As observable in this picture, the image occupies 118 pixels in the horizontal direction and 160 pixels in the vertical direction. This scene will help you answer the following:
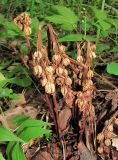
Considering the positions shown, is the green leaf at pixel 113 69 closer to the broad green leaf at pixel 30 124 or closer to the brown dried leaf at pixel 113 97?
the brown dried leaf at pixel 113 97

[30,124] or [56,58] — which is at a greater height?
[56,58]

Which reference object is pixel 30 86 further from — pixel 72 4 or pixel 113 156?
pixel 72 4

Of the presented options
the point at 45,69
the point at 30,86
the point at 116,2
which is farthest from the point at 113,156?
the point at 116,2

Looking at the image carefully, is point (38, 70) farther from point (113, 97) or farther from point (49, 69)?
point (113, 97)

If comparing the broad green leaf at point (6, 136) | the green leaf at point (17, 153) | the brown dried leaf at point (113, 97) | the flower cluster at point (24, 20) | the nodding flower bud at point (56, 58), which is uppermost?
the flower cluster at point (24, 20)

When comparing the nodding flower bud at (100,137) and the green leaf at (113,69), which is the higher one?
the green leaf at (113,69)

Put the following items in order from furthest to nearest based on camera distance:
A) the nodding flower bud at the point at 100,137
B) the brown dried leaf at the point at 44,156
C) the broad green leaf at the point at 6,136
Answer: the brown dried leaf at the point at 44,156 → the nodding flower bud at the point at 100,137 → the broad green leaf at the point at 6,136

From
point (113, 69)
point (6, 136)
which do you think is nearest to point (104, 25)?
point (113, 69)

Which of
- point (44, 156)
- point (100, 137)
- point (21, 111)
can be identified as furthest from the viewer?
point (21, 111)

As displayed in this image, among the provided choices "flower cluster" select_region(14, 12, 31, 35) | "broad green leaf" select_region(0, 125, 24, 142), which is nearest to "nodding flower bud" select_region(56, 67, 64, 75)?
"flower cluster" select_region(14, 12, 31, 35)

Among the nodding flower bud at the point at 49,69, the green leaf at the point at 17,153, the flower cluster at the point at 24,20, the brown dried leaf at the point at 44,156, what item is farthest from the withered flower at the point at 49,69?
the brown dried leaf at the point at 44,156

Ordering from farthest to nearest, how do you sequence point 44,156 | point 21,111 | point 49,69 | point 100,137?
1. point 21,111
2. point 44,156
3. point 100,137
4. point 49,69
